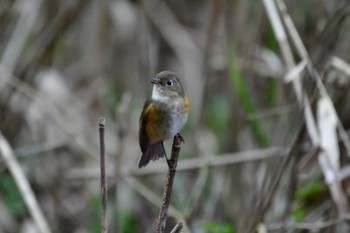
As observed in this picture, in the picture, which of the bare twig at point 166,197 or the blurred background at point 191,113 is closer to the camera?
the bare twig at point 166,197

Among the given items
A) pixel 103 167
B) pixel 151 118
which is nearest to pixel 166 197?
pixel 103 167

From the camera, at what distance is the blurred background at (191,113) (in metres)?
3.09

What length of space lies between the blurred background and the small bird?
781 millimetres

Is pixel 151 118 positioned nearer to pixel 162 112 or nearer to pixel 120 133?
pixel 162 112

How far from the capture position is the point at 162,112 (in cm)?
198

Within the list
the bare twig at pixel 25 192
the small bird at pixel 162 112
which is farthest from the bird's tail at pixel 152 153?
the bare twig at pixel 25 192

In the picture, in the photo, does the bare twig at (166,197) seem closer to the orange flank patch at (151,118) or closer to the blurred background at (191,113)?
the orange flank patch at (151,118)

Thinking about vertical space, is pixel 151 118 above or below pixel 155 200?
below

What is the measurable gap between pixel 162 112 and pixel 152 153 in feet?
0.39

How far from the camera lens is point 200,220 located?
3783 millimetres

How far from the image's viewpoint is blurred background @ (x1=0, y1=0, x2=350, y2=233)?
3092 millimetres

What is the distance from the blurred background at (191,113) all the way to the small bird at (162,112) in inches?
30.7

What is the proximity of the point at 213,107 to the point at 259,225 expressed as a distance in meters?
2.46

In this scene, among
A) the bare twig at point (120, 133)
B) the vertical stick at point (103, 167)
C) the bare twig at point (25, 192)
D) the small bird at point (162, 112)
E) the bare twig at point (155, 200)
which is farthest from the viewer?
the bare twig at point (25, 192)
